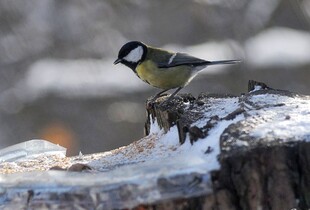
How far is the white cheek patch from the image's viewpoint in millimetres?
2779

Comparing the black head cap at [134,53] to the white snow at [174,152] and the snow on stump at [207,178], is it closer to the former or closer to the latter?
the white snow at [174,152]

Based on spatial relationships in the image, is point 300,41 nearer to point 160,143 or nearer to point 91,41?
point 91,41

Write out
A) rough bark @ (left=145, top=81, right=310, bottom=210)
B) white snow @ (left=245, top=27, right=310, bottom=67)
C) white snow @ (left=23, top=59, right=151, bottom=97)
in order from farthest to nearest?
white snow @ (left=245, top=27, right=310, bottom=67) → white snow @ (left=23, top=59, right=151, bottom=97) → rough bark @ (left=145, top=81, right=310, bottom=210)

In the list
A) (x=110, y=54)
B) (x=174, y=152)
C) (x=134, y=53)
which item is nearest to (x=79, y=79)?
(x=110, y=54)

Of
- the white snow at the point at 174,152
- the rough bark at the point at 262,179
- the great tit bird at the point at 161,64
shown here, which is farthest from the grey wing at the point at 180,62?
the rough bark at the point at 262,179

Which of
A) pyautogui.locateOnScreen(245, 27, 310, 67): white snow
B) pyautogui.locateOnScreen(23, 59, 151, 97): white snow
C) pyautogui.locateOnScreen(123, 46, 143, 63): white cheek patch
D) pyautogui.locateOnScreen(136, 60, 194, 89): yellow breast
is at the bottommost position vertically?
pyautogui.locateOnScreen(136, 60, 194, 89): yellow breast

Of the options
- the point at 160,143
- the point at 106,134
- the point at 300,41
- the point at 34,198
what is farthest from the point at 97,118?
the point at 34,198

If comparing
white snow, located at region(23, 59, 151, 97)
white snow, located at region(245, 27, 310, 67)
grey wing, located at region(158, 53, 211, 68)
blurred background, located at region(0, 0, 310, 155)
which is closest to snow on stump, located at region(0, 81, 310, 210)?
grey wing, located at region(158, 53, 211, 68)

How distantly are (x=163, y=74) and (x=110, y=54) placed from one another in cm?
319

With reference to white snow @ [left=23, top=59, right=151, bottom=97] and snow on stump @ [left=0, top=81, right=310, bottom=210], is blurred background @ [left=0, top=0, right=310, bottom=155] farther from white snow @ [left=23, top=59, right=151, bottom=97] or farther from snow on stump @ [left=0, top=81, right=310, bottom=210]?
snow on stump @ [left=0, top=81, right=310, bottom=210]

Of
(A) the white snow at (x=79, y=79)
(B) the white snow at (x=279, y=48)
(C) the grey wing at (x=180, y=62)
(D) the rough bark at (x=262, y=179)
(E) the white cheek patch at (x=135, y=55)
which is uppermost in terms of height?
(B) the white snow at (x=279, y=48)

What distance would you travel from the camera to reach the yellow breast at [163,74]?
2.76m

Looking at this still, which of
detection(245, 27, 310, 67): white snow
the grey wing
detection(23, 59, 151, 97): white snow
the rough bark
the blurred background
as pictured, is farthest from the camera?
detection(245, 27, 310, 67): white snow

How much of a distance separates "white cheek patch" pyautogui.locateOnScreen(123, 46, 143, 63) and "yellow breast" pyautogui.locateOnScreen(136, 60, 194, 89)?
25 mm
